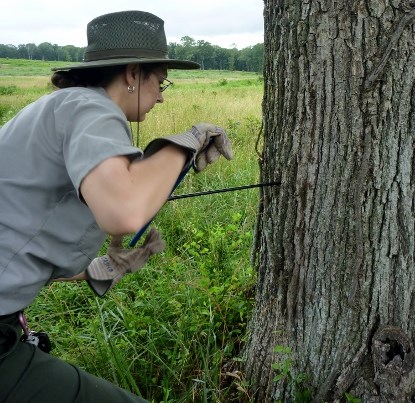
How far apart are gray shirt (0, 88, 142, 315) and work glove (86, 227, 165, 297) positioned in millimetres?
506

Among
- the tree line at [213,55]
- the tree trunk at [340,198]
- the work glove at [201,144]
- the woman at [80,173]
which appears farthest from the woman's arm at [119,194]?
the tree line at [213,55]

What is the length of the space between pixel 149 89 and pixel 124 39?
0.17m

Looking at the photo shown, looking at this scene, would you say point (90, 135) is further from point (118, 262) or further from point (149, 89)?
point (118, 262)

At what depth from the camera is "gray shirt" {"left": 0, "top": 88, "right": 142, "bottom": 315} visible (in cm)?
A: 133

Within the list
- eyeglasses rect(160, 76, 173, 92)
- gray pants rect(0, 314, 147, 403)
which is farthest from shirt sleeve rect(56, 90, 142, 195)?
gray pants rect(0, 314, 147, 403)

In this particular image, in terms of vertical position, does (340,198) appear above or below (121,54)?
below

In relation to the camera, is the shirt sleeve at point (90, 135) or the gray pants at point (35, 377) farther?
the gray pants at point (35, 377)

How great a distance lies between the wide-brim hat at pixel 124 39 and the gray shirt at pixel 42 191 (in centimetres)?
16

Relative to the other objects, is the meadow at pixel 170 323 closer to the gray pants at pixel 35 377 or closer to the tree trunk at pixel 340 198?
the tree trunk at pixel 340 198

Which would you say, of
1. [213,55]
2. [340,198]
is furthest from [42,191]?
[213,55]

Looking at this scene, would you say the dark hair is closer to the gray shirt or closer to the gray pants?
the gray shirt

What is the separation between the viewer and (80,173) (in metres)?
1.21

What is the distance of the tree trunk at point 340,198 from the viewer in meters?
1.54

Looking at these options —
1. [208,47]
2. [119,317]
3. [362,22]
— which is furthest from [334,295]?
[208,47]
